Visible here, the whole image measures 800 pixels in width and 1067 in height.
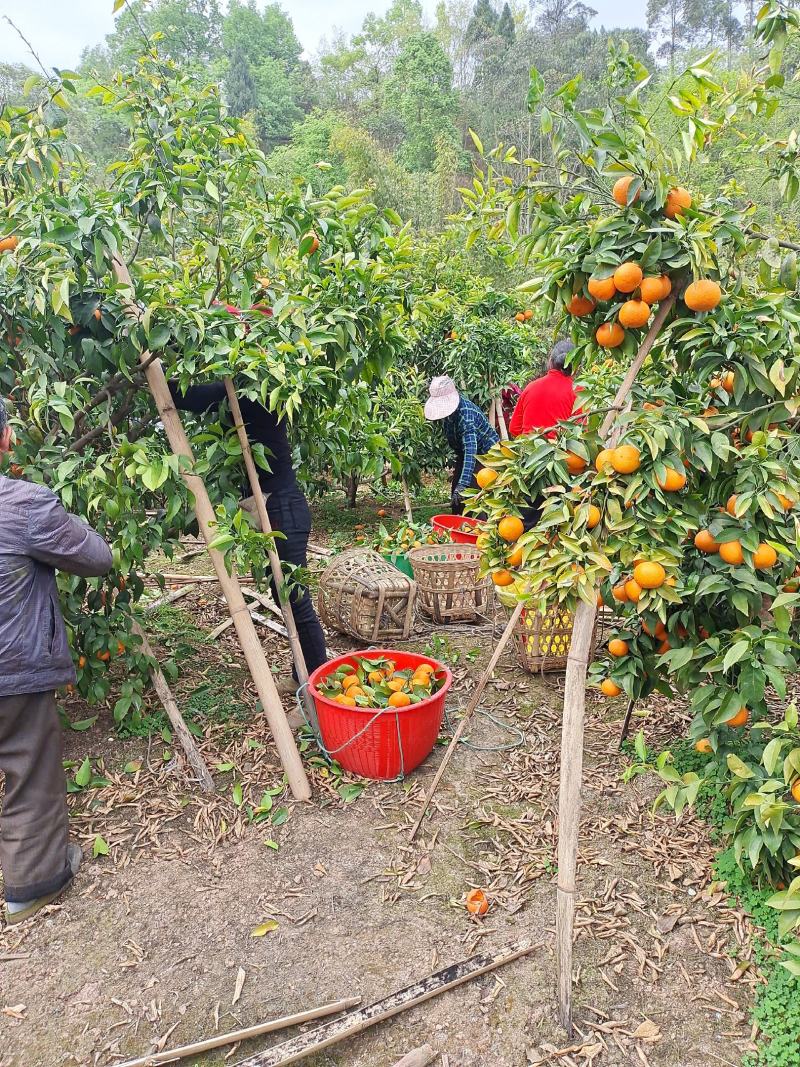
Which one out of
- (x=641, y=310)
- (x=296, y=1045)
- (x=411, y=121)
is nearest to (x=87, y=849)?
(x=296, y=1045)

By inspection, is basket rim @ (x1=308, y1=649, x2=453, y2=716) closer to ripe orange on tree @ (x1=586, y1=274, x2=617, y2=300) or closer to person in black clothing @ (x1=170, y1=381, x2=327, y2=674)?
person in black clothing @ (x1=170, y1=381, x2=327, y2=674)

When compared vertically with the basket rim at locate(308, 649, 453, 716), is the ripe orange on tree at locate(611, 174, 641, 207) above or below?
above

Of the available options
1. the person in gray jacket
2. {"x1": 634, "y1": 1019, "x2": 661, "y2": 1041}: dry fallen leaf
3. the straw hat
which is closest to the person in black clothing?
the person in gray jacket

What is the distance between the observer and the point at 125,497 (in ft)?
8.65

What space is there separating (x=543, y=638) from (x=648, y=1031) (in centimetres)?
220

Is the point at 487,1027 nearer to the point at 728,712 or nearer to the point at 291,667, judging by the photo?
the point at 728,712

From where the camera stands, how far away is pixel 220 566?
2887mm

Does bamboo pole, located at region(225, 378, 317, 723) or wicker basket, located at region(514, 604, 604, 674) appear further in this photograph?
wicker basket, located at region(514, 604, 604, 674)

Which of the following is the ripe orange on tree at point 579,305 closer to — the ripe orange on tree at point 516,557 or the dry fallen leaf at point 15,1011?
the ripe orange on tree at point 516,557

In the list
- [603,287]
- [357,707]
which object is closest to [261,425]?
[357,707]

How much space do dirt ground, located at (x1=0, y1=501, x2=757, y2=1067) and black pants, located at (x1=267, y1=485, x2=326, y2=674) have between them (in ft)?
1.74

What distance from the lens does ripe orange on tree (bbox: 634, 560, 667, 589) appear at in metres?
1.77

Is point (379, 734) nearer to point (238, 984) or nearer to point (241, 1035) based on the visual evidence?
point (238, 984)

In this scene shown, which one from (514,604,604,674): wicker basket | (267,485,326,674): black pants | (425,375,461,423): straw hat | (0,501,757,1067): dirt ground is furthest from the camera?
(425,375,461,423): straw hat
